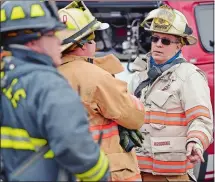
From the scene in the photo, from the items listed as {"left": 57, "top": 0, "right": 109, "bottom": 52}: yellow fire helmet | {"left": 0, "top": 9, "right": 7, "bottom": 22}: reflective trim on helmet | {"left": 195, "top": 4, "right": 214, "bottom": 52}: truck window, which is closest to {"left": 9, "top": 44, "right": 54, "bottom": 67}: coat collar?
{"left": 0, "top": 9, "right": 7, "bottom": 22}: reflective trim on helmet

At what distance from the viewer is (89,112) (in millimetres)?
3111

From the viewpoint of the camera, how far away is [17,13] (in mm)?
2424

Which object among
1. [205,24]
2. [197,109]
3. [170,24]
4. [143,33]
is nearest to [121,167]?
[197,109]

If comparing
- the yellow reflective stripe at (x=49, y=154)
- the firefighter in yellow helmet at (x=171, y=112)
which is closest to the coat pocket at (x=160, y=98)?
the firefighter in yellow helmet at (x=171, y=112)

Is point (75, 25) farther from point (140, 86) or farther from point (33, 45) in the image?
point (140, 86)

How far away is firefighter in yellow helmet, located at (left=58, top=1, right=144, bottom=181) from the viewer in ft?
10.0

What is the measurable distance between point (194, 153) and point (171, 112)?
1.46 ft

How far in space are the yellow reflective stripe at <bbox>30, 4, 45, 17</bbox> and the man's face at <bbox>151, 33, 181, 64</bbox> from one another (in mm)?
1957

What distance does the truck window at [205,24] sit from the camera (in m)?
6.44

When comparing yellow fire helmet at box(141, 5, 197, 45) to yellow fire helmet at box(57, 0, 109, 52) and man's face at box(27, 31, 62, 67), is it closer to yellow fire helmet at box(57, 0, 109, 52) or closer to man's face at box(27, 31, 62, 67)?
yellow fire helmet at box(57, 0, 109, 52)

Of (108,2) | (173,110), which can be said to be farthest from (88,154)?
(108,2)

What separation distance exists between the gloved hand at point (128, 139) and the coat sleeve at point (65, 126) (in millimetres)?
894

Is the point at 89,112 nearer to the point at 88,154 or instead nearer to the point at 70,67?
the point at 70,67

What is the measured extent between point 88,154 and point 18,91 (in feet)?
1.20
